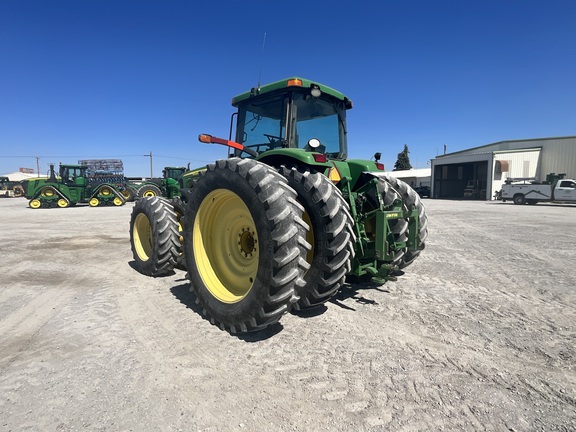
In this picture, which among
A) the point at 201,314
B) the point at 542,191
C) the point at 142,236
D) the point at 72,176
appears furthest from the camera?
the point at 542,191

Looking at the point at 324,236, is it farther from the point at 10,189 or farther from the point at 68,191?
the point at 10,189

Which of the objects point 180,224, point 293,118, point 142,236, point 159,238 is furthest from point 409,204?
point 142,236

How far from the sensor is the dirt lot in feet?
6.39

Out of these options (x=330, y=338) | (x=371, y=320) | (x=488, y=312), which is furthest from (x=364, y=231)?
(x=488, y=312)

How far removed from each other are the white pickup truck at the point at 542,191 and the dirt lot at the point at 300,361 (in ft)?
77.9

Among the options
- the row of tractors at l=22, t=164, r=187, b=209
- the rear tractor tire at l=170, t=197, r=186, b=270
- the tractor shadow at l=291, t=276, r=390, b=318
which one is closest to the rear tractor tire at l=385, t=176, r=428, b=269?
the tractor shadow at l=291, t=276, r=390, b=318

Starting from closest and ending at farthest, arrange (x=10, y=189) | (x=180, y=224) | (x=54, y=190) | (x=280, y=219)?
1. (x=280, y=219)
2. (x=180, y=224)
3. (x=54, y=190)
4. (x=10, y=189)

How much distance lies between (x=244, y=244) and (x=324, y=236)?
0.83 meters

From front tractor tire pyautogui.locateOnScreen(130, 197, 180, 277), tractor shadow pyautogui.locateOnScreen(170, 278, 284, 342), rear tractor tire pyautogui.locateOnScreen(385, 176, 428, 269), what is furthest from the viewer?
front tractor tire pyautogui.locateOnScreen(130, 197, 180, 277)

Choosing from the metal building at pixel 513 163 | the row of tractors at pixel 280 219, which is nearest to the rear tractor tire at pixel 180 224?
the row of tractors at pixel 280 219

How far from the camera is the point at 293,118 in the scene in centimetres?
408

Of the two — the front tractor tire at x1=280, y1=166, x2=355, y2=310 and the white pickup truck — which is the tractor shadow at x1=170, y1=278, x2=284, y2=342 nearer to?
the front tractor tire at x1=280, y1=166, x2=355, y2=310

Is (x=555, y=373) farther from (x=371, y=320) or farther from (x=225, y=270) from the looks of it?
(x=225, y=270)

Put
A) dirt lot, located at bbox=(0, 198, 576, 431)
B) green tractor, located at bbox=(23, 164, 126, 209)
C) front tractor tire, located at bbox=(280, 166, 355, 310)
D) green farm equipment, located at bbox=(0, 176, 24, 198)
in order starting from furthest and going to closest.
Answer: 1. green farm equipment, located at bbox=(0, 176, 24, 198)
2. green tractor, located at bbox=(23, 164, 126, 209)
3. front tractor tire, located at bbox=(280, 166, 355, 310)
4. dirt lot, located at bbox=(0, 198, 576, 431)
